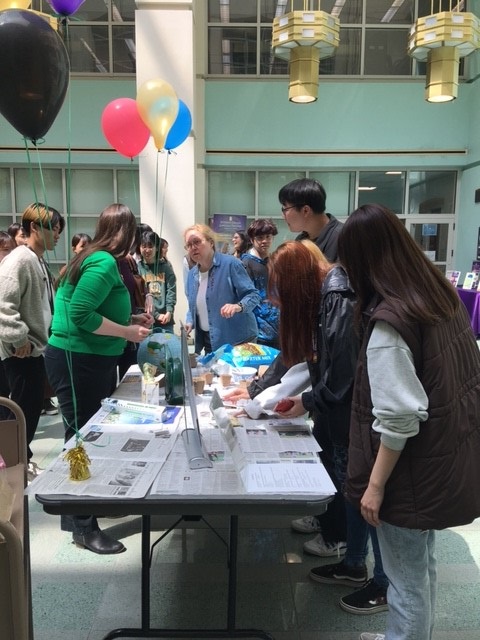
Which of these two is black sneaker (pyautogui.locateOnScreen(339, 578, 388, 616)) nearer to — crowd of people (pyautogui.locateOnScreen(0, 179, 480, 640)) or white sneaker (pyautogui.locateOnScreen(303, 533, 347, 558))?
crowd of people (pyautogui.locateOnScreen(0, 179, 480, 640))

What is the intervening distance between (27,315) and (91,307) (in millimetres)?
879

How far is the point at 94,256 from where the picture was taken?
2041mm

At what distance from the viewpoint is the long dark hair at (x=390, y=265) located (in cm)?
116

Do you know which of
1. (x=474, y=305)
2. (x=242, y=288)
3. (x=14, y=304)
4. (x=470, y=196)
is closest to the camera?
(x=14, y=304)

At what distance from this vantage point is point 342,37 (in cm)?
866

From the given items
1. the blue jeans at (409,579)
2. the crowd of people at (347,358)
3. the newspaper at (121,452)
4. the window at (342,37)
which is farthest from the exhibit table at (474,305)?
the blue jeans at (409,579)

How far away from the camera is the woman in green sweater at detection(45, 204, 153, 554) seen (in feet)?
6.63

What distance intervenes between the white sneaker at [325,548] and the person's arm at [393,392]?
1.15 metres

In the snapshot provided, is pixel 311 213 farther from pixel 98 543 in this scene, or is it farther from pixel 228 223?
pixel 228 223

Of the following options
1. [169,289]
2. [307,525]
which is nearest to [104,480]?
[307,525]

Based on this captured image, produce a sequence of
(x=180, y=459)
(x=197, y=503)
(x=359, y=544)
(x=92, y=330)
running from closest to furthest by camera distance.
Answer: (x=197, y=503), (x=180, y=459), (x=359, y=544), (x=92, y=330)

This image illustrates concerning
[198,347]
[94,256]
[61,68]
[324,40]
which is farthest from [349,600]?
[324,40]

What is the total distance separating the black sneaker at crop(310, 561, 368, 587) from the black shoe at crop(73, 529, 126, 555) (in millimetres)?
875

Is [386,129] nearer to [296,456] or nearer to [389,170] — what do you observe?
[389,170]
